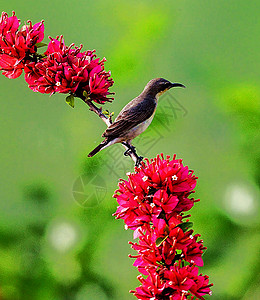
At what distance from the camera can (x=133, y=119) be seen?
1293 mm

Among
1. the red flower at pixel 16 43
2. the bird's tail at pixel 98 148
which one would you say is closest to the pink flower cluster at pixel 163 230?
the bird's tail at pixel 98 148

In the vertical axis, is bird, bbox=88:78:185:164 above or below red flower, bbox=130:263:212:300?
above

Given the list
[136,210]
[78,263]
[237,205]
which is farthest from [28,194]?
[136,210]

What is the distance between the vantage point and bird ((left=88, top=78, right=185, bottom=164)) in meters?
1.19

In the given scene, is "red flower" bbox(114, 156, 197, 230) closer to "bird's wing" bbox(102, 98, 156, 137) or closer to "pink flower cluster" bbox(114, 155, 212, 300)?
"pink flower cluster" bbox(114, 155, 212, 300)

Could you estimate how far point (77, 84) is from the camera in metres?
1.10

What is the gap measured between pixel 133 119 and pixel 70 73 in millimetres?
274

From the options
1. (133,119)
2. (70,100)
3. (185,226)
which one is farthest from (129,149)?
(185,226)

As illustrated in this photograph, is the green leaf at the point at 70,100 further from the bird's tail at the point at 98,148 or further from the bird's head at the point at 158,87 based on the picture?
the bird's head at the point at 158,87

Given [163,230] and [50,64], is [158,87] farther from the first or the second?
[163,230]

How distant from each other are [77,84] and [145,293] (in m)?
0.51

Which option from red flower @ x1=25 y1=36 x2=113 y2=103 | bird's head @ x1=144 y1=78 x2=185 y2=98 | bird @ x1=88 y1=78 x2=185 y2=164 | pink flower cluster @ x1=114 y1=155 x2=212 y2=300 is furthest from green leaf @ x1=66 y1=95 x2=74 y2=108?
bird's head @ x1=144 y1=78 x2=185 y2=98

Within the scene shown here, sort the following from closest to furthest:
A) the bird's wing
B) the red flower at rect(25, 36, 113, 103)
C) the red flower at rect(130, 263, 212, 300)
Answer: the red flower at rect(130, 263, 212, 300), the red flower at rect(25, 36, 113, 103), the bird's wing

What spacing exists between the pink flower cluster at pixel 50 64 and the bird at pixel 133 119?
10cm
